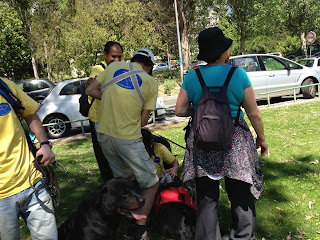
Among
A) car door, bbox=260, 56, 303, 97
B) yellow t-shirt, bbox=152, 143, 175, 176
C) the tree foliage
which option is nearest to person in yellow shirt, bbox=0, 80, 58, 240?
yellow t-shirt, bbox=152, 143, 175, 176

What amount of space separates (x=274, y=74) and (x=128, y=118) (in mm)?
9041

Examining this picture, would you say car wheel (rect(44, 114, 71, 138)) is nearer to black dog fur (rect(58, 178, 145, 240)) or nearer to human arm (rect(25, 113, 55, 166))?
black dog fur (rect(58, 178, 145, 240))

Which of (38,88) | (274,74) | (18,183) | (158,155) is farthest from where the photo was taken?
(38,88)

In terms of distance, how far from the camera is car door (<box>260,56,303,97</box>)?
10.4 meters

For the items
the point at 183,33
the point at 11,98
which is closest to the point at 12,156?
the point at 11,98

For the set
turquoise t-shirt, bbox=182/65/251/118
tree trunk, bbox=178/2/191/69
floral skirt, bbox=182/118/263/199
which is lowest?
floral skirt, bbox=182/118/263/199

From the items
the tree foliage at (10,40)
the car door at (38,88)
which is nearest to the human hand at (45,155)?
the car door at (38,88)

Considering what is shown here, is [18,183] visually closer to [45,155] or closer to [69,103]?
[45,155]

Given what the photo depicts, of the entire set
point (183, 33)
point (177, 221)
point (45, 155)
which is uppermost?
point (183, 33)

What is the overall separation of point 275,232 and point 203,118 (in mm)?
1633

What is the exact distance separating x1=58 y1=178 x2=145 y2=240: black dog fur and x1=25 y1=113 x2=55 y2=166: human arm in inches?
24.1

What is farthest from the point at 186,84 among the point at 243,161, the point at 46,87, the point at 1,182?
the point at 46,87

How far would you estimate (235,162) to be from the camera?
92.4 inches

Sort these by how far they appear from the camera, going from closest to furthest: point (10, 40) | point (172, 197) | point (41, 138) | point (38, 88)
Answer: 1. point (41, 138)
2. point (172, 197)
3. point (38, 88)
4. point (10, 40)
